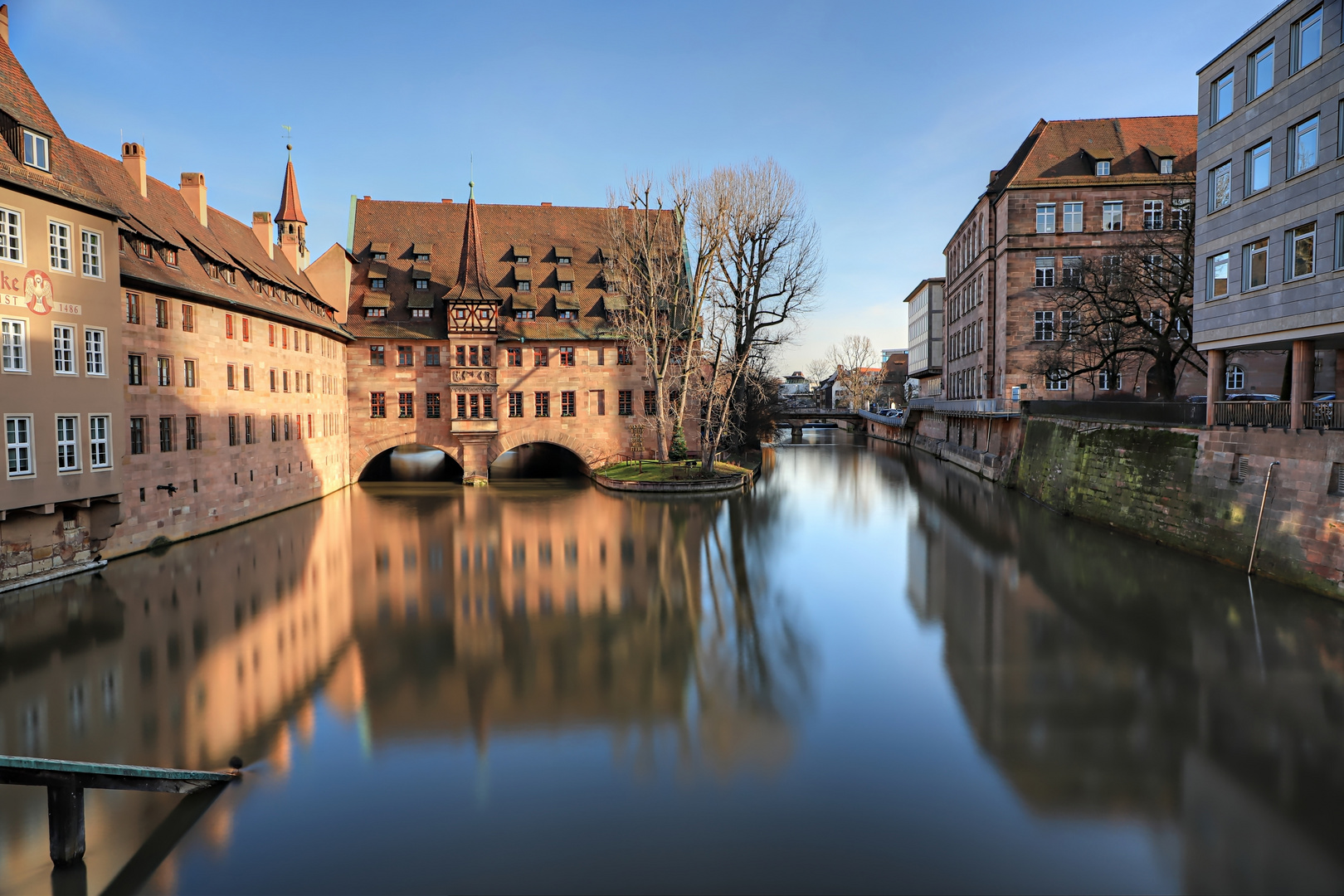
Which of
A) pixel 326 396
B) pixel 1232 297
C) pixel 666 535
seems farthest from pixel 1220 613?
pixel 326 396

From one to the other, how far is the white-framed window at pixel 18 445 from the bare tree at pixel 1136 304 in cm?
3070

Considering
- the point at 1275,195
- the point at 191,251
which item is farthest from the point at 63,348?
the point at 1275,195

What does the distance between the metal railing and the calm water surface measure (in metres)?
3.57

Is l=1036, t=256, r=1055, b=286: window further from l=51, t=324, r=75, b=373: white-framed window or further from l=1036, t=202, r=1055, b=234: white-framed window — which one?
l=51, t=324, r=75, b=373: white-framed window

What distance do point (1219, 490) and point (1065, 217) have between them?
24895 mm

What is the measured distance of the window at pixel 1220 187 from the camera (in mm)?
19203

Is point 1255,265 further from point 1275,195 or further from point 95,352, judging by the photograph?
point 95,352

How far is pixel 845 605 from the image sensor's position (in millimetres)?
15625

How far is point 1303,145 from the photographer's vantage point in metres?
16.5

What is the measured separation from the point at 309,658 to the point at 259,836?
5.35 m

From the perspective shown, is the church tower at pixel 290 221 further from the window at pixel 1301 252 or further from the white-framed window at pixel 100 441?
the window at pixel 1301 252

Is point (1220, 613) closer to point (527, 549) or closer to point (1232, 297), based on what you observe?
point (1232, 297)

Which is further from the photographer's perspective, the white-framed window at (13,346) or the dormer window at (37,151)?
the dormer window at (37,151)

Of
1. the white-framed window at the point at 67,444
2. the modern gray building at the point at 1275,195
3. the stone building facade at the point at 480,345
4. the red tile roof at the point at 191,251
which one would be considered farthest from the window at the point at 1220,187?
the white-framed window at the point at 67,444
